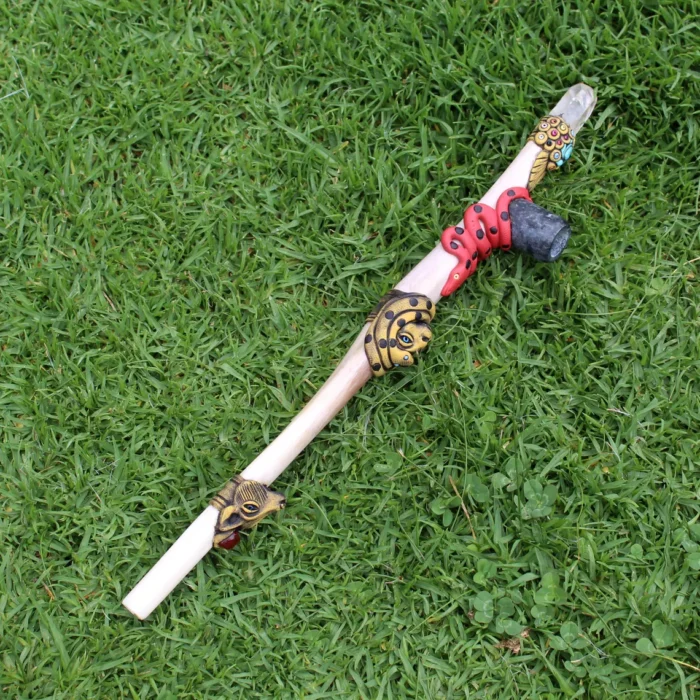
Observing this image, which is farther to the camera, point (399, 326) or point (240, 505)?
point (399, 326)

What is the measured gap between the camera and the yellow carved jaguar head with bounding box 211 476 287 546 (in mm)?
2654

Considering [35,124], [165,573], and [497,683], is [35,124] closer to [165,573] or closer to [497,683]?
[165,573]

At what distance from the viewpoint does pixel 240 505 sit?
8.71 ft

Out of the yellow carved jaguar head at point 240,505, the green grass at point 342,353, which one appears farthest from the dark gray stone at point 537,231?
the yellow carved jaguar head at point 240,505

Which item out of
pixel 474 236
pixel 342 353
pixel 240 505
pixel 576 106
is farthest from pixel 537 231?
pixel 240 505

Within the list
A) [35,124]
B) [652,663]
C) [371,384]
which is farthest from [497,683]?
[35,124]

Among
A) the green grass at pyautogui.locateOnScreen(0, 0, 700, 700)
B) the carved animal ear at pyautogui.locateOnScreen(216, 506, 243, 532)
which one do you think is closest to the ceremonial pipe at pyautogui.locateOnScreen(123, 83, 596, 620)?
the carved animal ear at pyautogui.locateOnScreen(216, 506, 243, 532)

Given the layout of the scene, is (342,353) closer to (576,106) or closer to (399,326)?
(399,326)

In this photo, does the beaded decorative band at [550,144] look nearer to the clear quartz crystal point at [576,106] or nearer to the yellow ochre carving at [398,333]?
the clear quartz crystal point at [576,106]

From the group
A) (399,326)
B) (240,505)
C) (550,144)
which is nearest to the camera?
(240,505)

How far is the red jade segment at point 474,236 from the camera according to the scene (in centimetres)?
287

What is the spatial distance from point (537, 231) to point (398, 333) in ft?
2.11

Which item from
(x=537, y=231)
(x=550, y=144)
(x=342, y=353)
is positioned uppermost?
(x=550, y=144)

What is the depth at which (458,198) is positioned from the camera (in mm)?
3201
